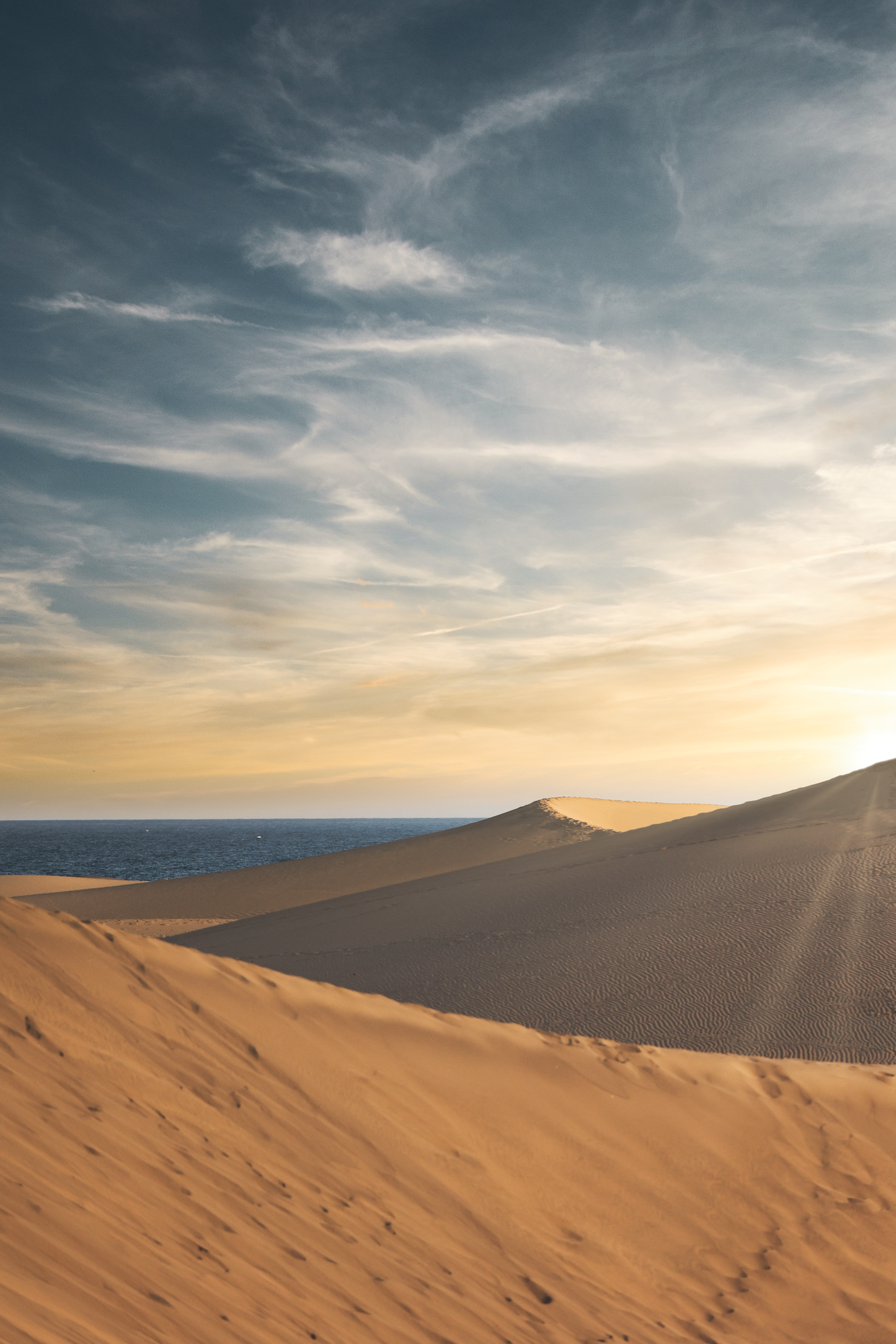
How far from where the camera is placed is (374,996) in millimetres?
7242

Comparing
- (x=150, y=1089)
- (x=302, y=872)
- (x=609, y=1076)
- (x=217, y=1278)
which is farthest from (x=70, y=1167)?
(x=302, y=872)

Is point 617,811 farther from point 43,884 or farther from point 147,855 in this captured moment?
point 147,855

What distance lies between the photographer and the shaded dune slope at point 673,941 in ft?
30.7

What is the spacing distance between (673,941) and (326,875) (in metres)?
21.9

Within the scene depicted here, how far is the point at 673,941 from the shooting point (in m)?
11.8

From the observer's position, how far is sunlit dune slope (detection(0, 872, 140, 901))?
32.5 meters

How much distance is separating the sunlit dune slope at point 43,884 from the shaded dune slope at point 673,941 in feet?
54.4

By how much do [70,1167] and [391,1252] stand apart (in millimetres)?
1557

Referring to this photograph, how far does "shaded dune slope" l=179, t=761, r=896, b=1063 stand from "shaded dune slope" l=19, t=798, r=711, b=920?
8636 mm

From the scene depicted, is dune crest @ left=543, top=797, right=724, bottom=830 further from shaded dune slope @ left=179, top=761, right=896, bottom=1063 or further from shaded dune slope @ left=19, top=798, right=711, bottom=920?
shaded dune slope @ left=179, top=761, right=896, bottom=1063

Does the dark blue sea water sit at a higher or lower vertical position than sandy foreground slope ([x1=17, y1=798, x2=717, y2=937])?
lower

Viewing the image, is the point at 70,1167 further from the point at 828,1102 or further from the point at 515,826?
the point at 515,826

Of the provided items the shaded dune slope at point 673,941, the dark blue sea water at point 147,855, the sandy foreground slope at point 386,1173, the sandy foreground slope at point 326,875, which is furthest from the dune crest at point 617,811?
the sandy foreground slope at point 386,1173

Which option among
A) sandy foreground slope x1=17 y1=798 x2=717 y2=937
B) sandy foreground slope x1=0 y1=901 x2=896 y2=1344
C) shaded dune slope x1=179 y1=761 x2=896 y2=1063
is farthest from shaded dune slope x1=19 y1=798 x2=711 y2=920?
sandy foreground slope x1=0 y1=901 x2=896 y2=1344
